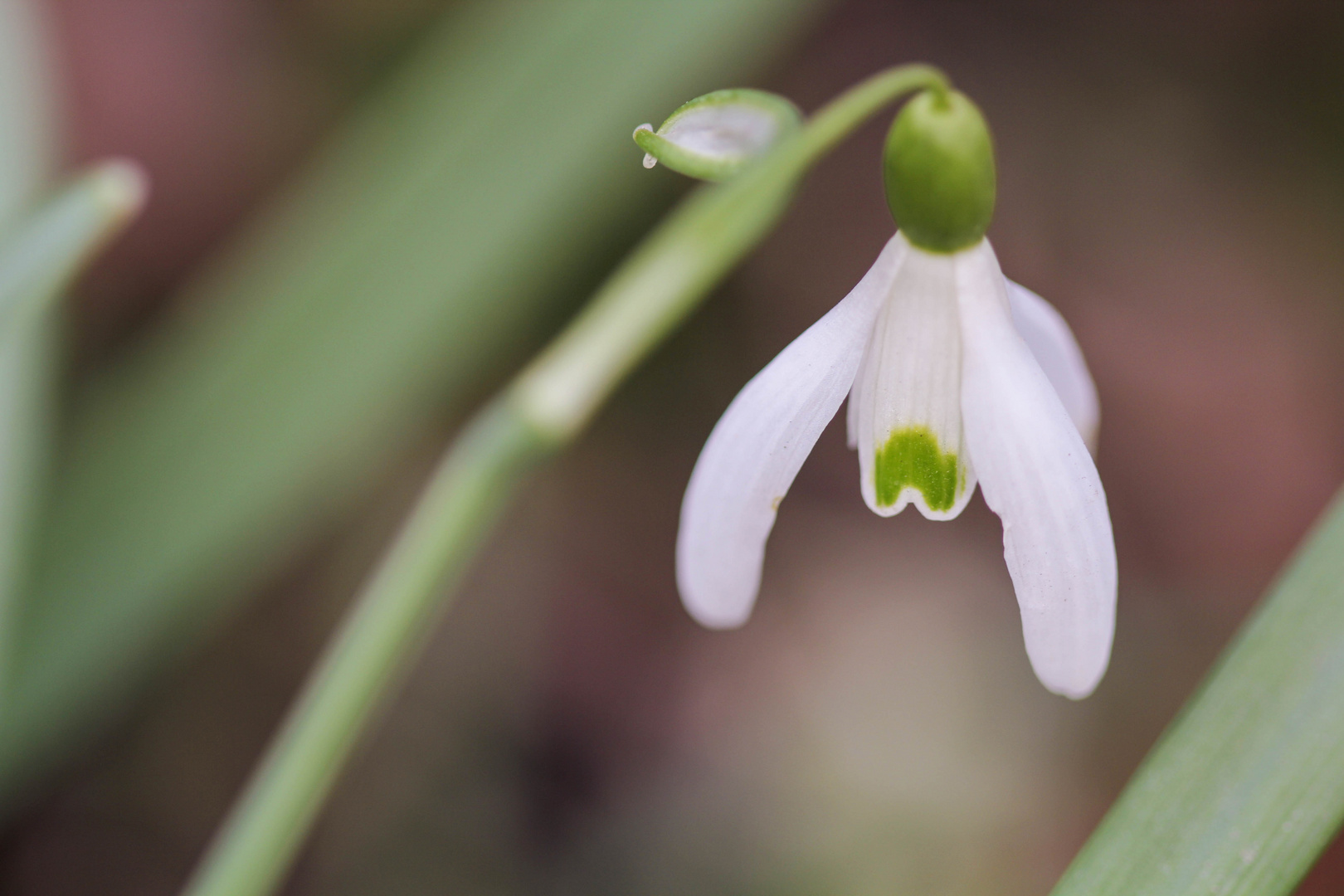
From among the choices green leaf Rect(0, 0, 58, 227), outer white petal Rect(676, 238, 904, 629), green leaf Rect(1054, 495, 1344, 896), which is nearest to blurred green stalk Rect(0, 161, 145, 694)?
green leaf Rect(0, 0, 58, 227)

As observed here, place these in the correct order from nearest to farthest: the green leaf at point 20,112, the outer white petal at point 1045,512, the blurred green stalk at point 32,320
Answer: the outer white petal at point 1045,512 → the blurred green stalk at point 32,320 → the green leaf at point 20,112

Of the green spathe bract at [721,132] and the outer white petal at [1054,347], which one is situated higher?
the outer white petal at [1054,347]

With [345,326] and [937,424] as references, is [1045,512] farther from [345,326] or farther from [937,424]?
[345,326]

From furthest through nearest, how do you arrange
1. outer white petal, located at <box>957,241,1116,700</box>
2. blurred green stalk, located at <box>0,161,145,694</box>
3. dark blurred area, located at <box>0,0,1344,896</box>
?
dark blurred area, located at <box>0,0,1344,896</box> → blurred green stalk, located at <box>0,161,145,694</box> → outer white petal, located at <box>957,241,1116,700</box>

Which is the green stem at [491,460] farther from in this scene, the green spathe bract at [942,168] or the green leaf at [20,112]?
the green leaf at [20,112]

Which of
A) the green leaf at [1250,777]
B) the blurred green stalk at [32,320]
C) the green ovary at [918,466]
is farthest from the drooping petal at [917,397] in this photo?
the blurred green stalk at [32,320]

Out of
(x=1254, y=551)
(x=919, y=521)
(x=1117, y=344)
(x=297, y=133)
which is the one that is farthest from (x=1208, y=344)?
(x=297, y=133)

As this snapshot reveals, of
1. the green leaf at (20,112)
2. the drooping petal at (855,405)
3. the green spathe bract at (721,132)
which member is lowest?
the green leaf at (20,112)

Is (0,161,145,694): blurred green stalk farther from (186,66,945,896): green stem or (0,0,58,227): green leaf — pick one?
(186,66,945,896): green stem
